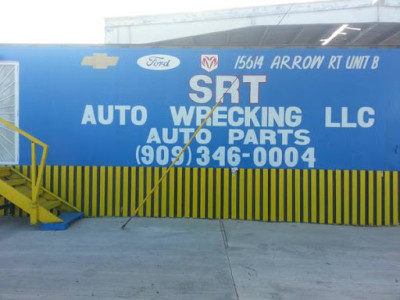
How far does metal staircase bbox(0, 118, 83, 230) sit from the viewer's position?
6930 mm

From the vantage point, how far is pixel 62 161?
8.03 metres

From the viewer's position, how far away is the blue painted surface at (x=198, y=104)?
775 cm

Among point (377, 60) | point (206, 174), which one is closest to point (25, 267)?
point (206, 174)

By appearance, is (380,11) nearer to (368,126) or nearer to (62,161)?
(368,126)

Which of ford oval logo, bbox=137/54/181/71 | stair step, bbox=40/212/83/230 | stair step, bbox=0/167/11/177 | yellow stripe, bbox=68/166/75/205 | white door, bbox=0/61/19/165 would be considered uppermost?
ford oval logo, bbox=137/54/181/71

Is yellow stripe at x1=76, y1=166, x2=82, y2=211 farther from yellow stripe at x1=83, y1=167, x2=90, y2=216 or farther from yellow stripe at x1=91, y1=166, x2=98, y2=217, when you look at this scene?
yellow stripe at x1=91, y1=166, x2=98, y2=217

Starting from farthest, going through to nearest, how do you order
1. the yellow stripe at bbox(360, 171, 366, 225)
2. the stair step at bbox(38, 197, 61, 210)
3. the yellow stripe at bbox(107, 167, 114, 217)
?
the yellow stripe at bbox(107, 167, 114, 217) → the yellow stripe at bbox(360, 171, 366, 225) → the stair step at bbox(38, 197, 61, 210)

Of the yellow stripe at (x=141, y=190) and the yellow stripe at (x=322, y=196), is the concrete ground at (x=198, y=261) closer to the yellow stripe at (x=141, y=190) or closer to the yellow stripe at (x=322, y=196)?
the yellow stripe at (x=322, y=196)

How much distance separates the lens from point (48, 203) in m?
7.45

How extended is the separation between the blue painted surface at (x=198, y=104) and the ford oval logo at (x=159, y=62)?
0.30 ft

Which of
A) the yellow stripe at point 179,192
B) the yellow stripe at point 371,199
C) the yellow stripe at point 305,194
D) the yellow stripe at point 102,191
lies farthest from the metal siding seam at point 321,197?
the yellow stripe at point 102,191

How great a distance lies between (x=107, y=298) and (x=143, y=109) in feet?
14.8

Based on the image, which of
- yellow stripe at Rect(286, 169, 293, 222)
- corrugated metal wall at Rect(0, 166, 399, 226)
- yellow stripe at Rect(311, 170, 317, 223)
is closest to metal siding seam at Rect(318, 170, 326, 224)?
corrugated metal wall at Rect(0, 166, 399, 226)

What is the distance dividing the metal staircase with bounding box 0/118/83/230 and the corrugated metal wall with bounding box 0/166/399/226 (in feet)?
0.67
